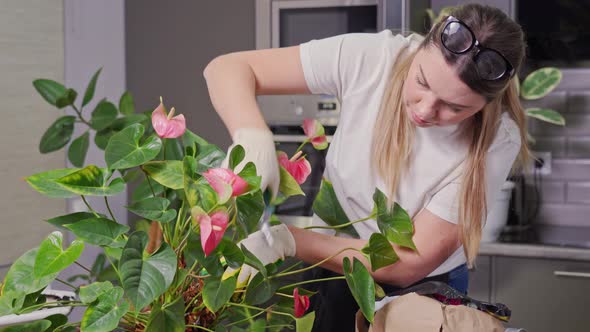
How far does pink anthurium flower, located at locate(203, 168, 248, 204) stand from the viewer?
2.78 feet

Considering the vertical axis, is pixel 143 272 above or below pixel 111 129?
below

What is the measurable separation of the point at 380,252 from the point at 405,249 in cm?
33

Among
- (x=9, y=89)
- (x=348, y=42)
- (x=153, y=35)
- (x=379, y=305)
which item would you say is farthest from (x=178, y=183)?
(x=153, y=35)

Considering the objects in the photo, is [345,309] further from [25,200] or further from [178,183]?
[25,200]

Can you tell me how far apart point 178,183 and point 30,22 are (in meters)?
1.94

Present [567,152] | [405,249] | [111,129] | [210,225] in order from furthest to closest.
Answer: [567,152]
[111,129]
[405,249]
[210,225]

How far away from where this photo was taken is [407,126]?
4.91ft

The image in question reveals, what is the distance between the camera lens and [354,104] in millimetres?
1591

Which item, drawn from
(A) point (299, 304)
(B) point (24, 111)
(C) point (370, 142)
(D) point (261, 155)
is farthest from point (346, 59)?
(B) point (24, 111)

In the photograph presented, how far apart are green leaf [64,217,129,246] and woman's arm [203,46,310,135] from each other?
1.44 feet

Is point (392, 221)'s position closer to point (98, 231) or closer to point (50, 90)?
point (98, 231)

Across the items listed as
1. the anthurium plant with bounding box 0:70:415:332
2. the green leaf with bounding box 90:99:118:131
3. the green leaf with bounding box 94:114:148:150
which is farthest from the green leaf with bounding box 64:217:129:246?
the green leaf with bounding box 90:99:118:131

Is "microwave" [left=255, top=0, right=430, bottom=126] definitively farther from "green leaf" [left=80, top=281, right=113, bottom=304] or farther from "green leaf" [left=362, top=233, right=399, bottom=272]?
"green leaf" [left=80, top=281, right=113, bottom=304]

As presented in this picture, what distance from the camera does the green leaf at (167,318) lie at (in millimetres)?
882
